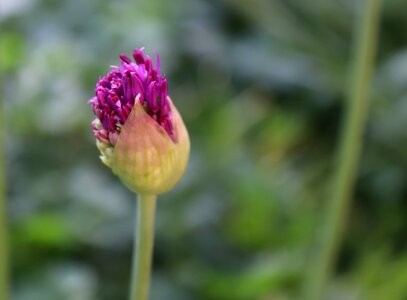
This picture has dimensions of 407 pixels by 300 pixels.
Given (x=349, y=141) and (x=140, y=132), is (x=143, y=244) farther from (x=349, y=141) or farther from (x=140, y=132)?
(x=349, y=141)

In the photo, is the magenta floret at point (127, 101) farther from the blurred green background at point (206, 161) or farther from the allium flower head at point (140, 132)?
the blurred green background at point (206, 161)

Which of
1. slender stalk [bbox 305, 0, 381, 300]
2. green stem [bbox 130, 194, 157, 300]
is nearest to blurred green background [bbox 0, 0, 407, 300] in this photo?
slender stalk [bbox 305, 0, 381, 300]

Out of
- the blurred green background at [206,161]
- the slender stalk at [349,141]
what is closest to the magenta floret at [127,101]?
the slender stalk at [349,141]

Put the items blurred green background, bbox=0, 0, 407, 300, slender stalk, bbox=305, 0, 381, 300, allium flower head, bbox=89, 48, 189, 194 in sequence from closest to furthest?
allium flower head, bbox=89, 48, 189, 194, slender stalk, bbox=305, 0, 381, 300, blurred green background, bbox=0, 0, 407, 300

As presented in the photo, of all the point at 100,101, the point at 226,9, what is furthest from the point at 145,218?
the point at 226,9

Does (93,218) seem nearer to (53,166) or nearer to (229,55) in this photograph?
(53,166)

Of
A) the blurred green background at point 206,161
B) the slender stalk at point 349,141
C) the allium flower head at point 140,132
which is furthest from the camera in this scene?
the blurred green background at point 206,161

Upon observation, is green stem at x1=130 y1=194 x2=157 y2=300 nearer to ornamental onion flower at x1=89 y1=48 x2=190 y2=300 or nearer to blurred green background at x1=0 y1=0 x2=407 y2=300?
ornamental onion flower at x1=89 y1=48 x2=190 y2=300
